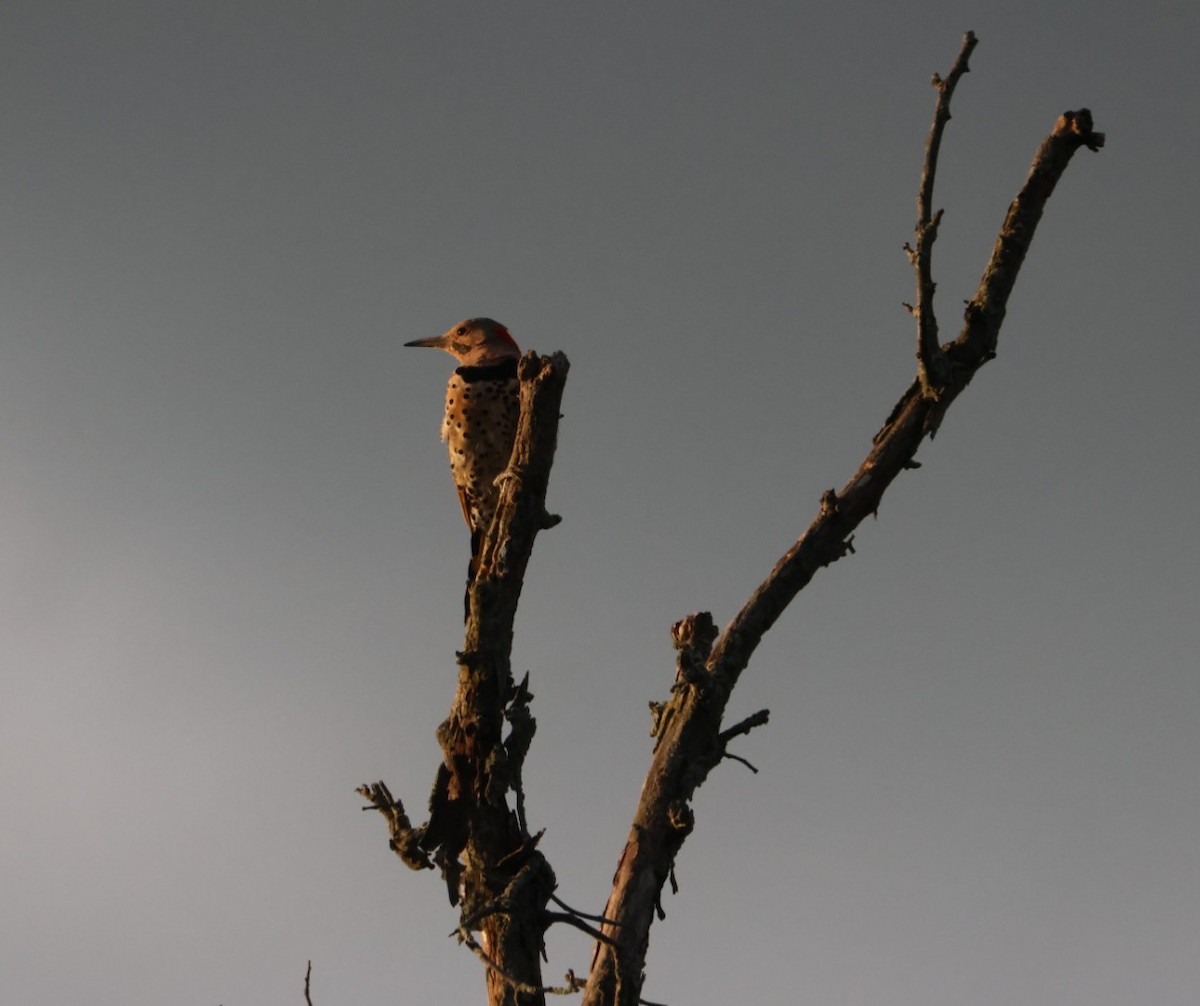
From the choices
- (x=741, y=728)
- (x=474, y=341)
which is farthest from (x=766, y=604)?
(x=474, y=341)

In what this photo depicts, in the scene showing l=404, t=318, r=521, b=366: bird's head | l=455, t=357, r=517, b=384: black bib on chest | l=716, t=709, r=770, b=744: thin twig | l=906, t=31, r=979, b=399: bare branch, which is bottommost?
l=716, t=709, r=770, b=744: thin twig

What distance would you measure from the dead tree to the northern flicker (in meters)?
2.89

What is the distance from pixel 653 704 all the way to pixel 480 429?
3.56 meters

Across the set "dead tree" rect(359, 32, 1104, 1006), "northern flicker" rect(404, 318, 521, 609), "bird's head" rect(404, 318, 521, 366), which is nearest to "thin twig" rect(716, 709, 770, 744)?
"dead tree" rect(359, 32, 1104, 1006)

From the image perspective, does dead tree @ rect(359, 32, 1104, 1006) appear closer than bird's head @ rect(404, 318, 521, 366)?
Yes

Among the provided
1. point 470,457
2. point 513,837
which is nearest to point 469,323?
point 470,457

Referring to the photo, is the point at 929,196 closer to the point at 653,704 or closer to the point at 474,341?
the point at 653,704

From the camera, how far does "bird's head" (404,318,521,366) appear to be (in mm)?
8422

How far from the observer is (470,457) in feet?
24.6

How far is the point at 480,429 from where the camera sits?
7.46 metres

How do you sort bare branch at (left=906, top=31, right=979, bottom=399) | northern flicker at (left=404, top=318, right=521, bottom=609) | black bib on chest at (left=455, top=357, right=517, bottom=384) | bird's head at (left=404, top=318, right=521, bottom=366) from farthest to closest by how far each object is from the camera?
1. bird's head at (left=404, top=318, right=521, bottom=366)
2. black bib on chest at (left=455, top=357, right=517, bottom=384)
3. northern flicker at (left=404, top=318, right=521, bottom=609)
4. bare branch at (left=906, top=31, right=979, bottom=399)

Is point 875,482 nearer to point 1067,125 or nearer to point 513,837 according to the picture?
point 1067,125

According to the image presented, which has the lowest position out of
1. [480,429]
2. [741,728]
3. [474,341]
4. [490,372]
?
[741,728]

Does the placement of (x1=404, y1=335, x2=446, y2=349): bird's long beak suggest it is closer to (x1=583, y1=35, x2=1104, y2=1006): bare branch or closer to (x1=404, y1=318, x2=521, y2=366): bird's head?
(x1=404, y1=318, x2=521, y2=366): bird's head
